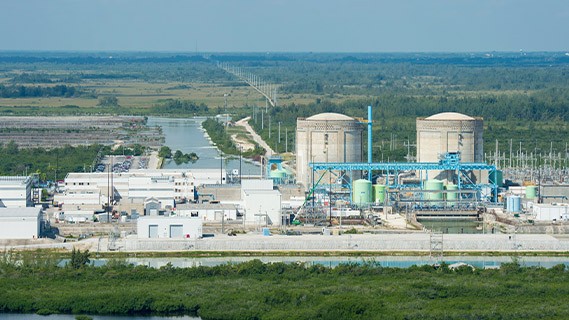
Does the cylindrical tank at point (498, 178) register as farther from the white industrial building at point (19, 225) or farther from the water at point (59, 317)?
the water at point (59, 317)

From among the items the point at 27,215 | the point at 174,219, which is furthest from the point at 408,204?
the point at 27,215

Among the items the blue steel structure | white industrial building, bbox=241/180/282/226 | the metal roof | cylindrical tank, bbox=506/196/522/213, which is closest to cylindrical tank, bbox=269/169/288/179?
the blue steel structure

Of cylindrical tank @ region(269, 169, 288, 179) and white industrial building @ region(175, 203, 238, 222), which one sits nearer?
white industrial building @ region(175, 203, 238, 222)

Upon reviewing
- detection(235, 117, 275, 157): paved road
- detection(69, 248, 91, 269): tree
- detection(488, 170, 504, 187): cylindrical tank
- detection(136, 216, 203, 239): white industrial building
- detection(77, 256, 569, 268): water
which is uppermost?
detection(235, 117, 275, 157): paved road

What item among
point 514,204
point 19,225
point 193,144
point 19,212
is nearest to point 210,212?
point 19,212

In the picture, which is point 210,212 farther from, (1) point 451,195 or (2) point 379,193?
(1) point 451,195

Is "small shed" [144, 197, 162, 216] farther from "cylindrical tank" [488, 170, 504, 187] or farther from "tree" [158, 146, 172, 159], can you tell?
"tree" [158, 146, 172, 159]

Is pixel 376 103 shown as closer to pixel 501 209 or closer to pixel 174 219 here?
pixel 501 209
